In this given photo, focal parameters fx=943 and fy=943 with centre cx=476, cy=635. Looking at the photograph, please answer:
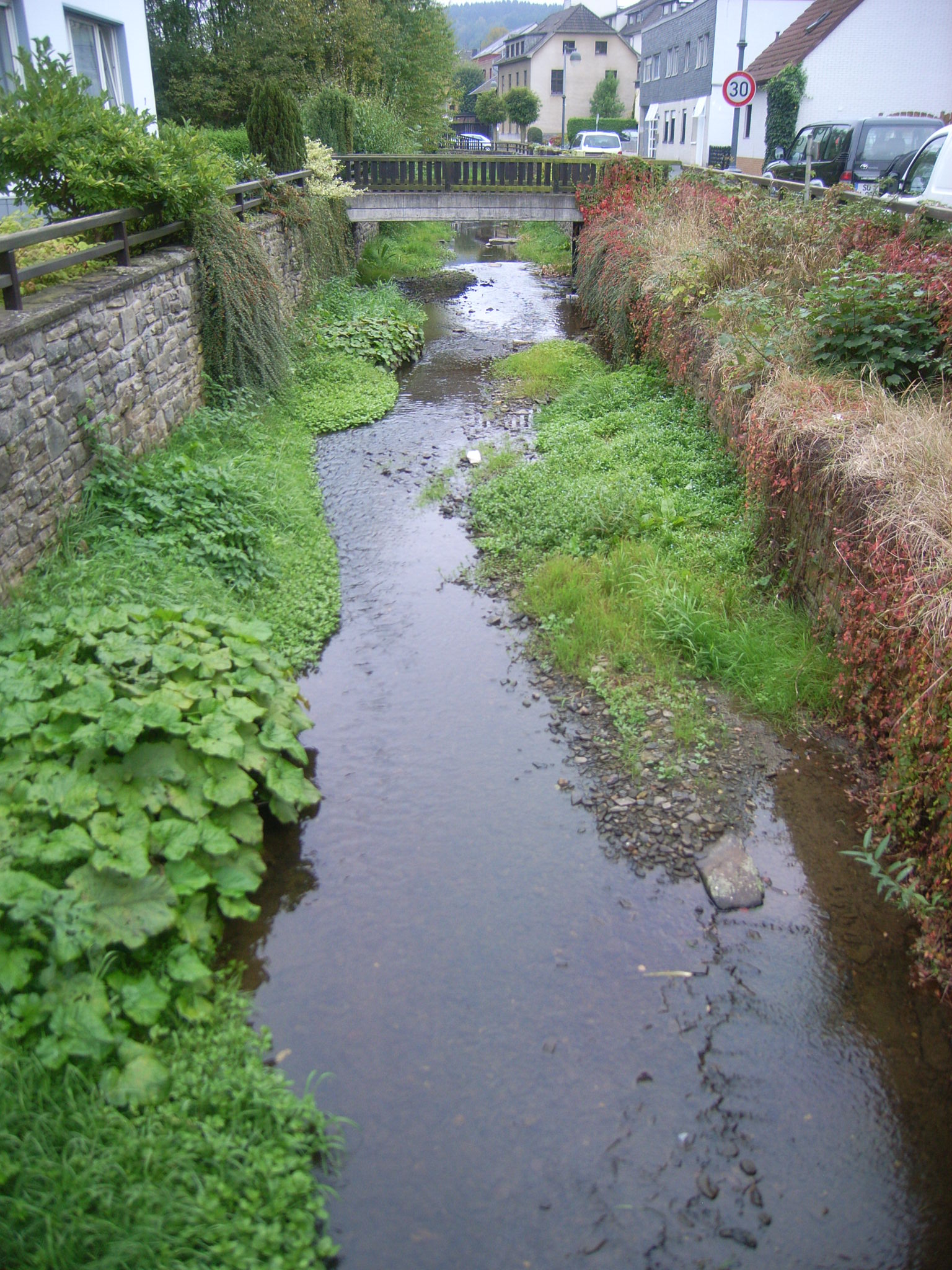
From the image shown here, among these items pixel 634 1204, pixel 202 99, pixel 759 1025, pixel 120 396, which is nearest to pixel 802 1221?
pixel 634 1204

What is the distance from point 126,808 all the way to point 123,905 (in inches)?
17.2

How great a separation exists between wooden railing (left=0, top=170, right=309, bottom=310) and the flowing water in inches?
121

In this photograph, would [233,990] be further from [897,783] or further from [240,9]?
[240,9]

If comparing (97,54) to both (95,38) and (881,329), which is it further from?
(881,329)

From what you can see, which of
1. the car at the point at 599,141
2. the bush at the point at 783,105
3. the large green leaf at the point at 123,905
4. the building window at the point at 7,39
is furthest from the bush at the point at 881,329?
the car at the point at 599,141

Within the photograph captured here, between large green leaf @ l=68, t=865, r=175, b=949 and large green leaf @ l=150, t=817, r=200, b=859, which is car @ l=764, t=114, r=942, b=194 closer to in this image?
large green leaf @ l=150, t=817, r=200, b=859

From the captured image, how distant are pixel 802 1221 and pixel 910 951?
136cm

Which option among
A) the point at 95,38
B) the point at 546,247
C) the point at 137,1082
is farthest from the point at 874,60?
the point at 137,1082

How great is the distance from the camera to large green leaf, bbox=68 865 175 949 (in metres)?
3.35

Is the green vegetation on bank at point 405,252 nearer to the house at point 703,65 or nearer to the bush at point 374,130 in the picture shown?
the bush at point 374,130

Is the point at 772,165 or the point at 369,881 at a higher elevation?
the point at 772,165

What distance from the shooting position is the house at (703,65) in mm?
31219

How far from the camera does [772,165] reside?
18141mm

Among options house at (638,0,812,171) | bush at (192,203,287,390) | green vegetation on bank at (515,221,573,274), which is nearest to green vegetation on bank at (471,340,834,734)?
bush at (192,203,287,390)
